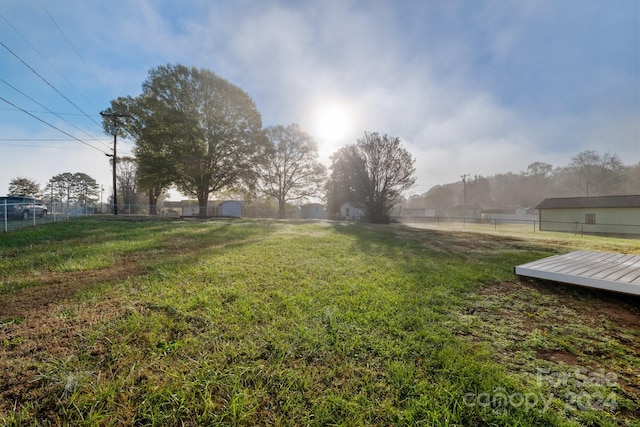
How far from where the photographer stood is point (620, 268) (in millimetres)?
4141

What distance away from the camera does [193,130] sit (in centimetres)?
1888

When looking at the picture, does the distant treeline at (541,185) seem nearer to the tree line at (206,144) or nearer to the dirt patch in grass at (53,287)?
Answer: the tree line at (206,144)

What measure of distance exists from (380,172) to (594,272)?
18.2 m

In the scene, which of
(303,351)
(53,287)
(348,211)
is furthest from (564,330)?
(348,211)

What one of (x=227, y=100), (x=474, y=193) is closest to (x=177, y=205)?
(x=227, y=100)

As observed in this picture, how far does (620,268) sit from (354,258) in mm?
4736

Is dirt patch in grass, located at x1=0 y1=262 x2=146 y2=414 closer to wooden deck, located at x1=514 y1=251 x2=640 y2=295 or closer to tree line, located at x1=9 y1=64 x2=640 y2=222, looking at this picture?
wooden deck, located at x1=514 y1=251 x2=640 y2=295

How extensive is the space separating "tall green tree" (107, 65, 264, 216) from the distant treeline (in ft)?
→ 136

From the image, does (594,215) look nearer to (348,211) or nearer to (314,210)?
(348,211)

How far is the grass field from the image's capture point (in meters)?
1.45

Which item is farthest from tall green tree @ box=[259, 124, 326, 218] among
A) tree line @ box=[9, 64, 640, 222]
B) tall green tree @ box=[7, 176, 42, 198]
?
tall green tree @ box=[7, 176, 42, 198]

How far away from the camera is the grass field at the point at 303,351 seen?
1447mm

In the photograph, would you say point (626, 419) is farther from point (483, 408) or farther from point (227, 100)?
point (227, 100)

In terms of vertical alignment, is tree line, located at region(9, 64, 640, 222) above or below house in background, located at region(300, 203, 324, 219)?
above
